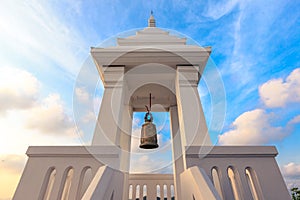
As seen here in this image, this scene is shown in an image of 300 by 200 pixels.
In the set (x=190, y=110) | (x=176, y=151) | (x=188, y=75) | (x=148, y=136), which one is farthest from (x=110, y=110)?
(x=176, y=151)

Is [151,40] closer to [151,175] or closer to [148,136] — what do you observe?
[148,136]

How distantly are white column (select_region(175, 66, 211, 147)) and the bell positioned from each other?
1.98 feet

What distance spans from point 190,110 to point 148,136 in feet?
2.98

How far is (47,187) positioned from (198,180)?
5.43ft

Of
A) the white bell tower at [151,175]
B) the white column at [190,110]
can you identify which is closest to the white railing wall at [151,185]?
the white bell tower at [151,175]

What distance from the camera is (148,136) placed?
116 inches

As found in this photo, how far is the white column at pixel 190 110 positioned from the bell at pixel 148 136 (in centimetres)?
60

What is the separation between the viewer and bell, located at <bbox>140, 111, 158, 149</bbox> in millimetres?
2914

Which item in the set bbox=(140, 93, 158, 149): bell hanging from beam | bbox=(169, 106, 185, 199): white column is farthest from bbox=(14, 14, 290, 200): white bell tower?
bbox=(140, 93, 158, 149): bell hanging from beam

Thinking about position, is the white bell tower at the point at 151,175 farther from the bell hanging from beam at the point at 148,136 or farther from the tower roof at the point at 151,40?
the bell hanging from beam at the point at 148,136

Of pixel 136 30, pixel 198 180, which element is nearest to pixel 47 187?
pixel 198 180

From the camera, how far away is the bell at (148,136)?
2914 mm

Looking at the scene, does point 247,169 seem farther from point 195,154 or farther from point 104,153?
point 104,153

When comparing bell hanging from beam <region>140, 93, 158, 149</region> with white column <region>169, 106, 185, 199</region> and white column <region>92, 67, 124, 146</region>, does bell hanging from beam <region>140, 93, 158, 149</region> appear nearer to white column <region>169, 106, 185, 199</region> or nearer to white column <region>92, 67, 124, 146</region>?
white column <region>169, 106, 185, 199</region>
